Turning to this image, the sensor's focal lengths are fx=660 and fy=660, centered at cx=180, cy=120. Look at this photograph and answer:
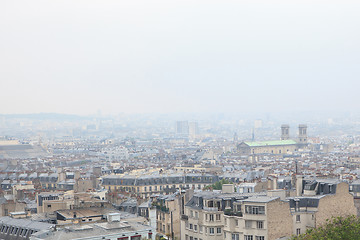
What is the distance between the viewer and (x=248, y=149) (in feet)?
604

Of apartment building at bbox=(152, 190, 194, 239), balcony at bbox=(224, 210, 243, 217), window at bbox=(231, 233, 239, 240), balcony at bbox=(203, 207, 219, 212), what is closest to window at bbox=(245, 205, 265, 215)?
balcony at bbox=(224, 210, 243, 217)

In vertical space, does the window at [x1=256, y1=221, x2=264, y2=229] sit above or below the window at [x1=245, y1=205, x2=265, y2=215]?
below

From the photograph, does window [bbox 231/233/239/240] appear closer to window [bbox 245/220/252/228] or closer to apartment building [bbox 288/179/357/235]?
window [bbox 245/220/252/228]

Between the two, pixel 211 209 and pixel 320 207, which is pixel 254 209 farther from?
pixel 320 207

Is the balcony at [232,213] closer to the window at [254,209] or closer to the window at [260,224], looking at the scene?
the window at [254,209]

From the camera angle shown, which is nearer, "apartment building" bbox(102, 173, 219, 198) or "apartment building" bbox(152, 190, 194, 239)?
"apartment building" bbox(152, 190, 194, 239)

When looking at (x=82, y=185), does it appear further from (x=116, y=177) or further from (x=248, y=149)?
(x=248, y=149)

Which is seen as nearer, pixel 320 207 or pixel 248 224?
pixel 248 224

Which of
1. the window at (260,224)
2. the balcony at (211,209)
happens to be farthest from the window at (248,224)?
the balcony at (211,209)

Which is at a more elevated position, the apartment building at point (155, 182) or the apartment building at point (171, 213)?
the apartment building at point (171, 213)

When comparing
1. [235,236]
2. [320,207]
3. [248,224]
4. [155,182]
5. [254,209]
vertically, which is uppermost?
[254,209]

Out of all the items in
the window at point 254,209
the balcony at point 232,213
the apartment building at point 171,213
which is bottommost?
the apartment building at point 171,213

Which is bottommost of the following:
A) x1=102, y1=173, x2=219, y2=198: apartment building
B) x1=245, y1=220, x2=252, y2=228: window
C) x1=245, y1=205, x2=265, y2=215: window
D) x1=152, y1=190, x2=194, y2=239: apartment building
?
x1=102, y1=173, x2=219, y2=198: apartment building

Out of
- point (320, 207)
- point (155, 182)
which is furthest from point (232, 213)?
point (155, 182)
